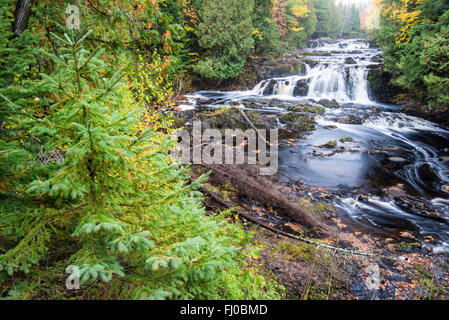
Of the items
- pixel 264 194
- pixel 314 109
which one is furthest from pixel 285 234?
pixel 314 109

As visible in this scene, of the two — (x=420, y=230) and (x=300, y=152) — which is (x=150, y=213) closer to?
(x=420, y=230)

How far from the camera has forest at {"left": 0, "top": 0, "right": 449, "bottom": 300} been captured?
198 centimetres

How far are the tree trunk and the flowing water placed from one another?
8.59m

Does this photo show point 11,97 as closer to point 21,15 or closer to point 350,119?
point 21,15

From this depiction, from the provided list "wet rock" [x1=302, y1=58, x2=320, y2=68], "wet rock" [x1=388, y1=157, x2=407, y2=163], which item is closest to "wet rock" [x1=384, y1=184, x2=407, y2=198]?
"wet rock" [x1=388, y1=157, x2=407, y2=163]

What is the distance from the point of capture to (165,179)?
2547 mm

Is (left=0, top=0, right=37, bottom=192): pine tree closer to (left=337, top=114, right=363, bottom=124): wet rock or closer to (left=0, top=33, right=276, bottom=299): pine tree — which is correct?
(left=0, top=33, right=276, bottom=299): pine tree

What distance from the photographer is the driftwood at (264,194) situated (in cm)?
640

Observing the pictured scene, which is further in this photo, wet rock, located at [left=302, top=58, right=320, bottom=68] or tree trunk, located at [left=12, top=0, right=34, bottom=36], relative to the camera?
wet rock, located at [left=302, top=58, right=320, bottom=68]

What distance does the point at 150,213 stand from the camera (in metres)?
2.18

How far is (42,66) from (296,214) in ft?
20.7

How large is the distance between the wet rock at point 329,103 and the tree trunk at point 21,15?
20563 millimetres
